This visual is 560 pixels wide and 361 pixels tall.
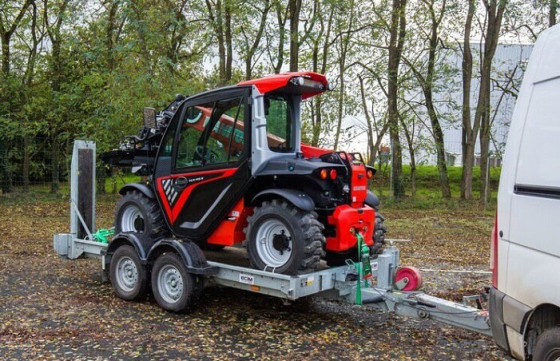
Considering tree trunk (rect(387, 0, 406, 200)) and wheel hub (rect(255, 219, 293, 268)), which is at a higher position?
tree trunk (rect(387, 0, 406, 200))

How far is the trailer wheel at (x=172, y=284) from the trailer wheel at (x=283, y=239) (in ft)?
2.72

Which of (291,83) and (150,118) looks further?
(150,118)

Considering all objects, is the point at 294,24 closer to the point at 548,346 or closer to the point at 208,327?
the point at 208,327

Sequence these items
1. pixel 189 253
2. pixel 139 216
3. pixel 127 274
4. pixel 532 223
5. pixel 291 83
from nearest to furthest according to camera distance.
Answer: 1. pixel 532 223
2. pixel 291 83
3. pixel 189 253
4. pixel 127 274
5. pixel 139 216

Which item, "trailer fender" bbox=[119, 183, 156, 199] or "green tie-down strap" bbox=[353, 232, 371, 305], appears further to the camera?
"trailer fender" bbox=[119, 183, 156, 199]

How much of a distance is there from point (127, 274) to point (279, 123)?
268 centimetres

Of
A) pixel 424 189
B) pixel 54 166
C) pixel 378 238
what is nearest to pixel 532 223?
pixel 378 238

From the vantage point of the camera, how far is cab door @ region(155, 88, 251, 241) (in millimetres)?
6250

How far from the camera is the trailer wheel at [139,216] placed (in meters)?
7.14

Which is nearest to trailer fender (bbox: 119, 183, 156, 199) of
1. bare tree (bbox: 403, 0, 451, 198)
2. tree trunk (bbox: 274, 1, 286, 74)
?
tree trunk (bbox: 274, 1, 286, 74)

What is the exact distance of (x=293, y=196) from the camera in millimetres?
5711

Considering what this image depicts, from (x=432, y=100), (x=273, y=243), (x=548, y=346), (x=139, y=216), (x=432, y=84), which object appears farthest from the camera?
(x=432, y=100)

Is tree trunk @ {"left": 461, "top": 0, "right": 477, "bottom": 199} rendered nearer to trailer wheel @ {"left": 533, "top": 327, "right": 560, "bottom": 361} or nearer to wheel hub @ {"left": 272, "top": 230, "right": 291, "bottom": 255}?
wheel hub @ {"left": 272, "top": 230, "right": 291, "bottom": 255}

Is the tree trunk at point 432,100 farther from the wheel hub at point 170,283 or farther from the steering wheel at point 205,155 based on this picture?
the wheel hub at point 170,283
